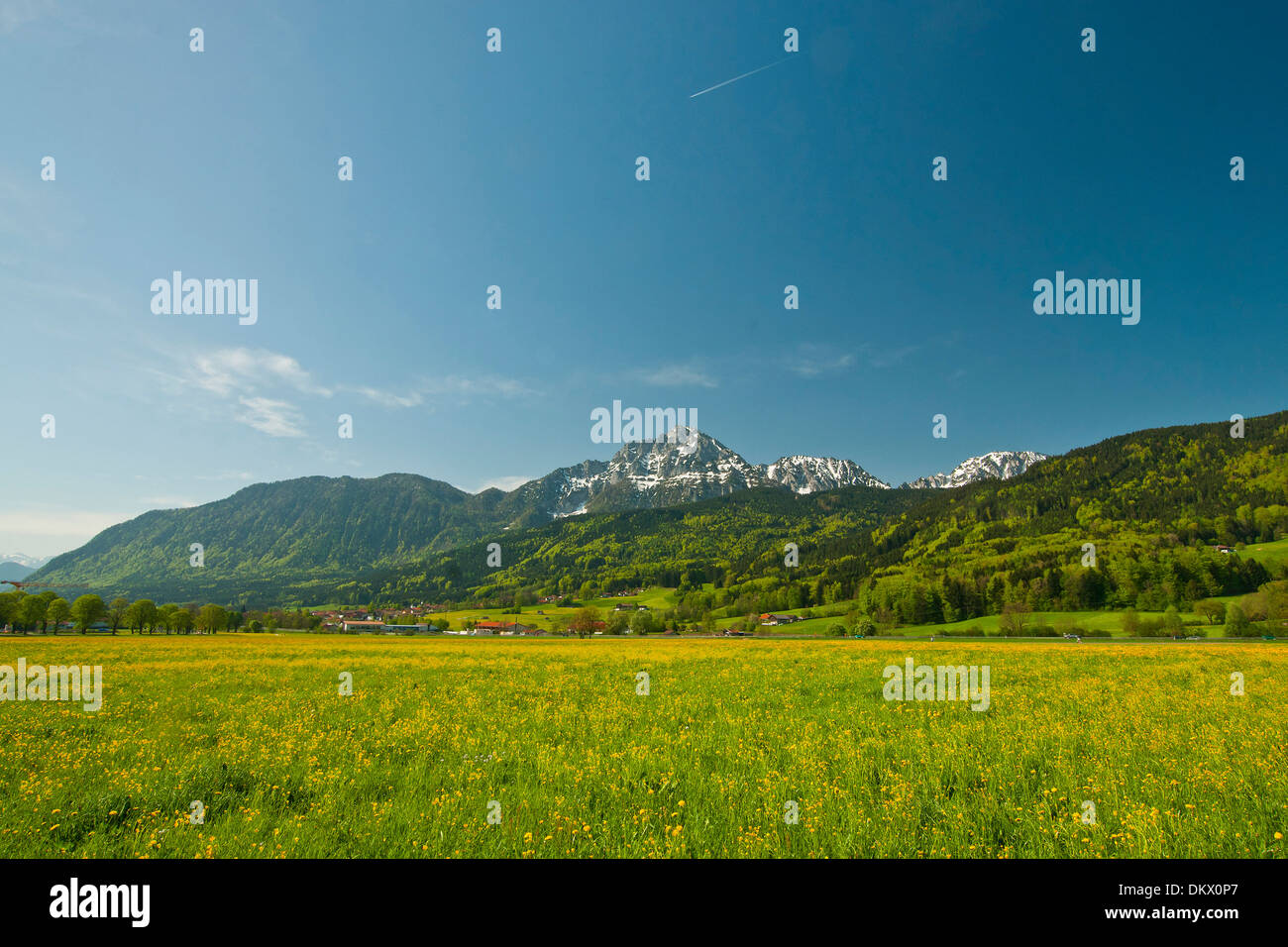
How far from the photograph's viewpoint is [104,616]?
A: 89.7 m

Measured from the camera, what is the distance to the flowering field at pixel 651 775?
6.59 m

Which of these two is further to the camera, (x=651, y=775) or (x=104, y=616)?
(x=104, y=616)

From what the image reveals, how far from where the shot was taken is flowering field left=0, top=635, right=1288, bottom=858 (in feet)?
21.6

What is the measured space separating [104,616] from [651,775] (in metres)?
128

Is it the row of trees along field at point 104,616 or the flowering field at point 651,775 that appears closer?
the flowering field at point 651,775

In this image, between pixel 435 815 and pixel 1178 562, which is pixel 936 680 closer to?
pixel 435 815

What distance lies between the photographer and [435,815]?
24.2 ft

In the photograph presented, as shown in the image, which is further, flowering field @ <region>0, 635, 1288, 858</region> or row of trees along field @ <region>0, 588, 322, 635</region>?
Result: row of trees along field @ <region>0, 588, 322, 635</region>

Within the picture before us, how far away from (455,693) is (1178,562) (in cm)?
17394

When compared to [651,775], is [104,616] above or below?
below

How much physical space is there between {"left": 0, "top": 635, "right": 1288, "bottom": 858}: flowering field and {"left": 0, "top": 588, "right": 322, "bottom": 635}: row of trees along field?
98951 mm

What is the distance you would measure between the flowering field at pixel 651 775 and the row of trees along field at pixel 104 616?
98951 mm

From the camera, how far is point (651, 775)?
29.8ft
